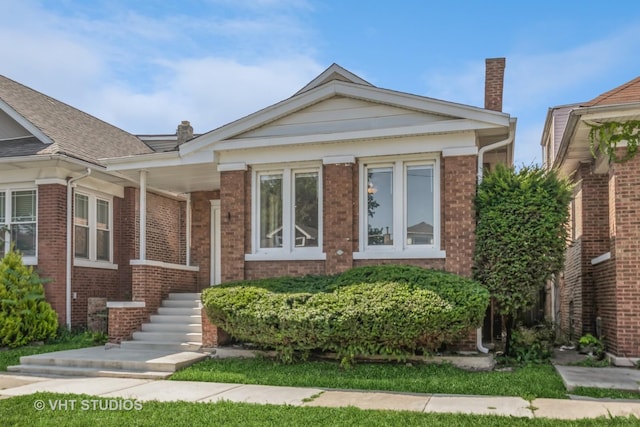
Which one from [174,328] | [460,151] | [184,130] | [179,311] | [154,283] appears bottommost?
[174,328]

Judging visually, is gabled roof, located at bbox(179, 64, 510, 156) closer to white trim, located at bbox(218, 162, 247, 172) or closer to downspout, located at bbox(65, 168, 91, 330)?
white trim, located at bbox(218, 162, 247, 172)

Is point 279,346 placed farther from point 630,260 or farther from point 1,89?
point 1,89

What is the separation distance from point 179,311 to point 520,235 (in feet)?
22.1

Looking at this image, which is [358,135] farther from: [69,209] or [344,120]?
[69,209]

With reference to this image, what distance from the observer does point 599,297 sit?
34.0ft

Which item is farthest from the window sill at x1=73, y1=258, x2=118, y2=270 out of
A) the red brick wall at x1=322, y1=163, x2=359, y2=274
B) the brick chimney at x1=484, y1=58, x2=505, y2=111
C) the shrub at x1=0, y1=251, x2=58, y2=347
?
the brick chimney at x1=484, y1=58, x2=505, y2=111

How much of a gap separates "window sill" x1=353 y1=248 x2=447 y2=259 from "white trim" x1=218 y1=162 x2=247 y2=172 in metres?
2.66

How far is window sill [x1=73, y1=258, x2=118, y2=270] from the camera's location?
42.8 feet

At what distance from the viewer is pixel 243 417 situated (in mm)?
6203

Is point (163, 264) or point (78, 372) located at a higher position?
point (163, 264)

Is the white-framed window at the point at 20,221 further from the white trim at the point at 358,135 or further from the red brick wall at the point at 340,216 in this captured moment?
the red brick wall at the point at 340,216

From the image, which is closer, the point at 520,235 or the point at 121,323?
the point at 520,235

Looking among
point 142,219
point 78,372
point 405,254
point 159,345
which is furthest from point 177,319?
point 405,254

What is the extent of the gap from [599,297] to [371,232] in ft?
13.9
